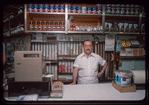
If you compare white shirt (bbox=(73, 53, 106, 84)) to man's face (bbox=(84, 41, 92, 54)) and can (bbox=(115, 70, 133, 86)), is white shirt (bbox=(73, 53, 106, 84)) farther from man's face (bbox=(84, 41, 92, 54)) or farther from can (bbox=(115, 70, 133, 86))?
can (bbox=(115, 70, 133, 86))

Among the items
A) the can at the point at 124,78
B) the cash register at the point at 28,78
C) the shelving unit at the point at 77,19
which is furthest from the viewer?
the shelving unit at the point at 77,19

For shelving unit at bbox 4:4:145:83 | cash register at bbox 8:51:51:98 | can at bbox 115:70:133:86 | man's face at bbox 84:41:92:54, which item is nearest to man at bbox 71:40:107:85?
man's face at bbox 84:41:92:54

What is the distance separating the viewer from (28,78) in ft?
4.03

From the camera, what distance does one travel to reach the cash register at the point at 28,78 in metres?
1.17

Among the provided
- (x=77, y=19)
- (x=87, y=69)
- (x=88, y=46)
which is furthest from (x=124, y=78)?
(x=77, y=19)

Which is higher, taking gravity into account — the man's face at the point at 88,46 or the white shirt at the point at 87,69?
the man's face at the point at 88,46

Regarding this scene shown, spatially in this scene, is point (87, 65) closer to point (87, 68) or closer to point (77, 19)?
point (87, 68)

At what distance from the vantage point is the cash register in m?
1.17

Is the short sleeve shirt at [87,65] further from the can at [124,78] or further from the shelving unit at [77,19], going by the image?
the can at [124,78]

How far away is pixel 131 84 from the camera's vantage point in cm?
143

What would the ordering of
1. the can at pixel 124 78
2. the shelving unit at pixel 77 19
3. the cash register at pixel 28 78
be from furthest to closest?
the shelving unit at pixel 77 19, the can at pixel 124 78, the cash register at pixel 28 78

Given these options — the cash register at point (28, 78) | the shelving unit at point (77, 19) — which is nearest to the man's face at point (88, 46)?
the shelving unit at point (77, 19)

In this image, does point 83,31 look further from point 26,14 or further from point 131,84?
point 131,84

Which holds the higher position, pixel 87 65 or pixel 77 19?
pixel 77 19
